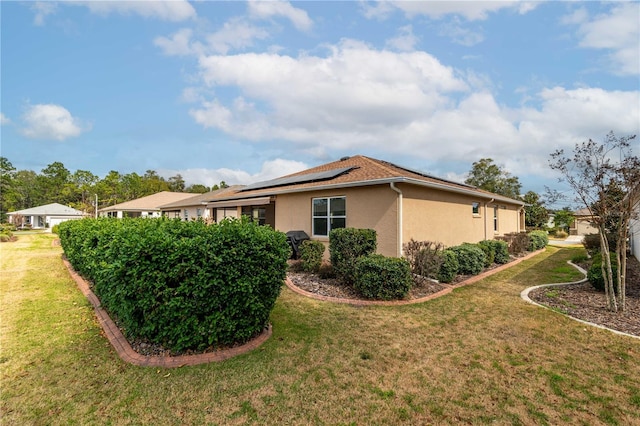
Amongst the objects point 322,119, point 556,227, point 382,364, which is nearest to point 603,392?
point 382,364

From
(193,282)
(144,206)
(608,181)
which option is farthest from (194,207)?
(608,181)

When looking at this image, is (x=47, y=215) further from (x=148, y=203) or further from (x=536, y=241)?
(x=536, y=241)

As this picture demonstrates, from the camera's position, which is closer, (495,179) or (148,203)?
(148,203)

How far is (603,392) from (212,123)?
64.0ft

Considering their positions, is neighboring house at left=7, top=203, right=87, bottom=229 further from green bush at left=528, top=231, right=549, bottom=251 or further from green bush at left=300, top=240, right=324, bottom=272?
green bush at left=528, top=231, right=549, bottom=251

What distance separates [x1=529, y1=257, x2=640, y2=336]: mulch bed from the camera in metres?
5.67

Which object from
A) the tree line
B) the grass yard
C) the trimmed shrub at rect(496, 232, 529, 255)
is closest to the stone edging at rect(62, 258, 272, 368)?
the grass yard

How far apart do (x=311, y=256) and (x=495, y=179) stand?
141ft

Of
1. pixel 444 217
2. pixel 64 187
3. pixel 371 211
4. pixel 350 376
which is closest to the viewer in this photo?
pixel 350 376

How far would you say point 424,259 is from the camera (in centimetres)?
862

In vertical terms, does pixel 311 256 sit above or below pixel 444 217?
below

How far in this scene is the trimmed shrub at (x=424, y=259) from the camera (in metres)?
8.62

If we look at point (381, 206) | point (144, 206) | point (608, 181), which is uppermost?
point (144, 206)

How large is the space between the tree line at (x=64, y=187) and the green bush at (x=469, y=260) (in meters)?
61.0
